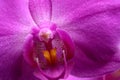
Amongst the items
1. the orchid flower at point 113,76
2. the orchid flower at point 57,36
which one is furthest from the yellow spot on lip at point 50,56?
the orchid flower at point 113,76

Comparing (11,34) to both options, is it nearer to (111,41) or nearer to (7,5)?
(7,5)

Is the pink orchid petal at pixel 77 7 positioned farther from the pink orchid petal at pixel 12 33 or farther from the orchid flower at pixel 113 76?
the orchid flower at pixel 113 76

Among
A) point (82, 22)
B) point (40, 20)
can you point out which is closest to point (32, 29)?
point (40, 20)

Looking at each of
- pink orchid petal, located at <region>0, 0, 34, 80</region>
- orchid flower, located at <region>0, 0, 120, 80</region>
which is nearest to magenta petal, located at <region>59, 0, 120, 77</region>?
orchid flower, located at <region>0, 0, 120, 80</region>

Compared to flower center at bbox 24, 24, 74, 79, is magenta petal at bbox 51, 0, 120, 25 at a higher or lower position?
higher

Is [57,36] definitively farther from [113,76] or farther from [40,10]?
[113,76]

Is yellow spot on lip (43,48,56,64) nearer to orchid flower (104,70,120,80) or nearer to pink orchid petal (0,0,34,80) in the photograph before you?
pink orchid petal (0,0,34,80)
